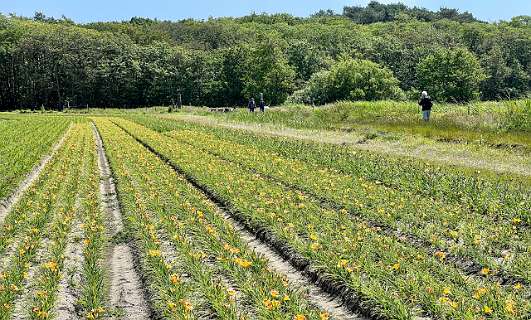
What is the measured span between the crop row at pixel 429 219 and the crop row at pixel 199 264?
99.9 inches

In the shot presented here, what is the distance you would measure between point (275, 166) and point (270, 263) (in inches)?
317

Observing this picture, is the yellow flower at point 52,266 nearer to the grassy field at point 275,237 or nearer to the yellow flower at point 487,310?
the grassy field at point 275,237

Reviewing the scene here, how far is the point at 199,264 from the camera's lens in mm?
7402

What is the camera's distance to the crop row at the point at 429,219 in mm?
7086

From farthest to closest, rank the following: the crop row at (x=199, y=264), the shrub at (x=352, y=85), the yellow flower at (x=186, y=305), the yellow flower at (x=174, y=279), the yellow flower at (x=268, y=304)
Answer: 1. the shrub at (x=352, y=85)
2. the yellow flower at (x=174, y=279)
3. the crop row at (x=199, y=264)
4. the yellow flower at (x=186, y=305)
5. the yellow flower at (x=268, y=304)

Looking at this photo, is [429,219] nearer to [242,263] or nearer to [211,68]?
[242,263]

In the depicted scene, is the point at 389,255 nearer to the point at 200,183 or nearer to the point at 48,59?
the point at 200,183

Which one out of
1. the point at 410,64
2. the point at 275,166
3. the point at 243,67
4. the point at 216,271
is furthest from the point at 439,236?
the point at 410,64

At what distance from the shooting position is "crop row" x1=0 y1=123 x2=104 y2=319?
6.47m

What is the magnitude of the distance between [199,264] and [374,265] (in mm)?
2527

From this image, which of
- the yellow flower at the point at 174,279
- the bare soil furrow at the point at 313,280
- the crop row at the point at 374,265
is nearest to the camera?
the crop row at the point at 374,265

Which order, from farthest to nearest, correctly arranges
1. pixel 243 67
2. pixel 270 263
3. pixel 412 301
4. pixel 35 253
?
pixel 243 67 < pixel 35 253 < pixel 270 263 < pixel 412 301

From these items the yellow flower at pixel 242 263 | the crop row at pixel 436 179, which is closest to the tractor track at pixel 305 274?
the yellow flower at pixel 242 263

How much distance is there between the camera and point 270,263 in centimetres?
789
